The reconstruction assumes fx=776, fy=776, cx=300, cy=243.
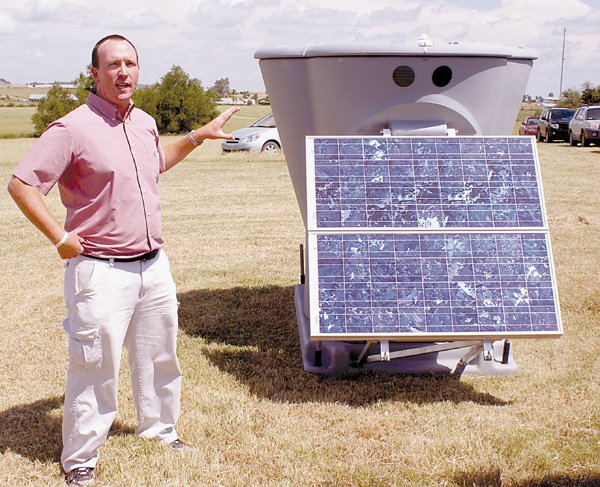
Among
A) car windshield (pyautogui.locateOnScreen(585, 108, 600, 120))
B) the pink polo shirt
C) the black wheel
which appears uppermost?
car windshield (pyautogui.locateOnScreen(585, 108, 600, 120))

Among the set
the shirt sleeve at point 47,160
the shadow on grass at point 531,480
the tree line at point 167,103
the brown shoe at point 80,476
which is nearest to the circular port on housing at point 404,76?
the shirt sleeve at point 47,160

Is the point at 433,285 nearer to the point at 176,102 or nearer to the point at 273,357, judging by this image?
the point at 273,357

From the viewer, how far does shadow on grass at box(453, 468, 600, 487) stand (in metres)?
3.82

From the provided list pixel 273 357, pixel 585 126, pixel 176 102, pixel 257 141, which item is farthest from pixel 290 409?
pixel 176 102

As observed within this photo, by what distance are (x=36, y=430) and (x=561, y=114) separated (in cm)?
2945

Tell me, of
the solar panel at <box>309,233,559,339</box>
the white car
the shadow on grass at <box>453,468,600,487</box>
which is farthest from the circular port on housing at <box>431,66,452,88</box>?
the white car

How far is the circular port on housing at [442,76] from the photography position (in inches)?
201

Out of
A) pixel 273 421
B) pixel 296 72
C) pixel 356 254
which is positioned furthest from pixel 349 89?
pixel 273 421

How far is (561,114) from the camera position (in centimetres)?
3072

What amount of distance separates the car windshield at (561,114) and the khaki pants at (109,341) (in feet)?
94.2

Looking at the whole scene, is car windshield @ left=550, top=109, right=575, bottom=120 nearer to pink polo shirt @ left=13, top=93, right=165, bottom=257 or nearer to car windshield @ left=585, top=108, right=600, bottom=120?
car windshield @ left=585, top=108, right=600, bottom=120

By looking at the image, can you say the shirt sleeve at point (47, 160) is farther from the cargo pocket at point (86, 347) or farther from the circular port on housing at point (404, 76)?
the circular port on housing at point (404, 76)

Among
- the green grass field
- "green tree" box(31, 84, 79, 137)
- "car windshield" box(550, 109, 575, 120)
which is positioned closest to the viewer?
the green grass field

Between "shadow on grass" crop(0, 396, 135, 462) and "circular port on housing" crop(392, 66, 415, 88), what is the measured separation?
2760 mm
